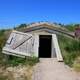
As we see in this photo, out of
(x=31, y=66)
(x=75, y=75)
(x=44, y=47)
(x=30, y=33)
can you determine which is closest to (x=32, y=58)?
(x=31, y=66)

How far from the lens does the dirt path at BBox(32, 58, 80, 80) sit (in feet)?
36.9

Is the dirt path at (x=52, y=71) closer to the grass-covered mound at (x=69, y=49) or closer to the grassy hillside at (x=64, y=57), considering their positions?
the grassy hillside at (x=64, y=57)

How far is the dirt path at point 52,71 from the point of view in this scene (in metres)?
11.2

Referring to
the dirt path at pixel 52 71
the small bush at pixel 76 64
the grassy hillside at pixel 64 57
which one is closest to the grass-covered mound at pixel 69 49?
the grassy hillside at pixel 64 57

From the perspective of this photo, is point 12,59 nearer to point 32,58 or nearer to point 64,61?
point 32,58

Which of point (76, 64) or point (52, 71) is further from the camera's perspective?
point (76, 64)

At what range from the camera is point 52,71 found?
1220 centimetres

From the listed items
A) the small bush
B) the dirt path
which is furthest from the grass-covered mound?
the dirt path

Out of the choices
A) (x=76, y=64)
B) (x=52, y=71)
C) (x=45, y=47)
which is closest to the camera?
(x=52, y=71)

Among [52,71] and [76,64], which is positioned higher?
[76,64]

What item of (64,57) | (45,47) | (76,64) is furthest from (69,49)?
(45,47)

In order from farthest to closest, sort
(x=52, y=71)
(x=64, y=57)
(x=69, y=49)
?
1. (x=69, y=49)
2. (x=64, y=57)
3. (x=52, y=71)

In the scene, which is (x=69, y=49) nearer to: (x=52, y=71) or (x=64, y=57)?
(x=64, y=57)

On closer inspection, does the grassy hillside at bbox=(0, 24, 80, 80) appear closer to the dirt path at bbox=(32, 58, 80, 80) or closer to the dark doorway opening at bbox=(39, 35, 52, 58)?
the dirt path at bbox=(32, 58, 80, 80)
